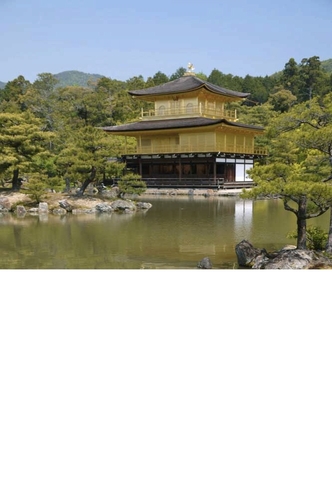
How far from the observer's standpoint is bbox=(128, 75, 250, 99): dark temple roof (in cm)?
587

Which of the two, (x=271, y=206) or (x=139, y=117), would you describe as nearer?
(x=271, y=206)

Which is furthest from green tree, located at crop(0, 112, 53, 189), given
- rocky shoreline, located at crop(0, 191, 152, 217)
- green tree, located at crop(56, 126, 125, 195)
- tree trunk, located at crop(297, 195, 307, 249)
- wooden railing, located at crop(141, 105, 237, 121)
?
tree trunk, located at crop(297, 195, 307, 249)

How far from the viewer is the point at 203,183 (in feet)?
34.4

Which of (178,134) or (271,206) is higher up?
(178,134)

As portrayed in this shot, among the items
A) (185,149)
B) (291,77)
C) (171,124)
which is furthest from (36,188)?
(185,149)

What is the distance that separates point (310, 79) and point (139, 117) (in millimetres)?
6654

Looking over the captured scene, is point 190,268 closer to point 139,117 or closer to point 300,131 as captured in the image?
point 300,131

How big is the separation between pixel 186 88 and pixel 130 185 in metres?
2.40

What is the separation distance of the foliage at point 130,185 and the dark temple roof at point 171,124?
5.58 ft

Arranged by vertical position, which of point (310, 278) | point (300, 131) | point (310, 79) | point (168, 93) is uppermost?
point (168, 93)

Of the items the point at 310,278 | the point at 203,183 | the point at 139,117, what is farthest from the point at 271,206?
the point at 139,117

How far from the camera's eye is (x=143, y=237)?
5301 mm

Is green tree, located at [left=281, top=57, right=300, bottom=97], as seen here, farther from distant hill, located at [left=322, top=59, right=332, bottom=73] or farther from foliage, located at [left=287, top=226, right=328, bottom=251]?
foliage, located at [left=287, top=226, right=328, bottom=251]

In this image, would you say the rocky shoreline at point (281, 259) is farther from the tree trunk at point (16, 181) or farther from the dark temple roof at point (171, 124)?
the dark temple roof at point (171, 124)
